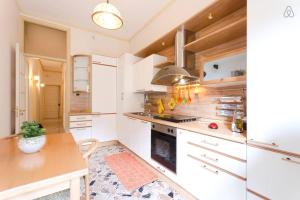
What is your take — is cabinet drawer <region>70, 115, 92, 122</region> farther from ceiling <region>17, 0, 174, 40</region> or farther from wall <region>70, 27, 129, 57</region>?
ceiling <region>17, 0, 174, 40</region>

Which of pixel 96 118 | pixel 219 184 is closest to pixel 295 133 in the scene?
pixel 219 184

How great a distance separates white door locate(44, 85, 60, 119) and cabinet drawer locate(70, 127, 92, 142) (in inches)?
286

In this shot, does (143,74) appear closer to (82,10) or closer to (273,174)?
(82,10)

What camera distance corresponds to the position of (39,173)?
75 cm

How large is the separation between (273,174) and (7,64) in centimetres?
349

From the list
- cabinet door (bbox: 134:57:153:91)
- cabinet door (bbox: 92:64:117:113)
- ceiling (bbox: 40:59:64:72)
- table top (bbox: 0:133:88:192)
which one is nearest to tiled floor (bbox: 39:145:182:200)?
table top (bbox: 0:133:88:192)

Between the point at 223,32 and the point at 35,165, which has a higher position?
the point at 223,32

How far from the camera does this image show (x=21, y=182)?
66 centimetres

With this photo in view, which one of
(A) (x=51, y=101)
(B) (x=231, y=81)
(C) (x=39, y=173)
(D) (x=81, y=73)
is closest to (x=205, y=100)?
(B) (x=231, y=81)

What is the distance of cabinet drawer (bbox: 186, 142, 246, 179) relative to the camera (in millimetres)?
1112

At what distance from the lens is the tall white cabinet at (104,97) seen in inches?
128

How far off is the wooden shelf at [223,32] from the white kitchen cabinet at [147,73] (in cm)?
73

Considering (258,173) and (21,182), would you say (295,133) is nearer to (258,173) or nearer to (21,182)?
(258,173)

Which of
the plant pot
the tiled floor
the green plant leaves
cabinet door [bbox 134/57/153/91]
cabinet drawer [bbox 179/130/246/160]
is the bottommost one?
the tiled floor
